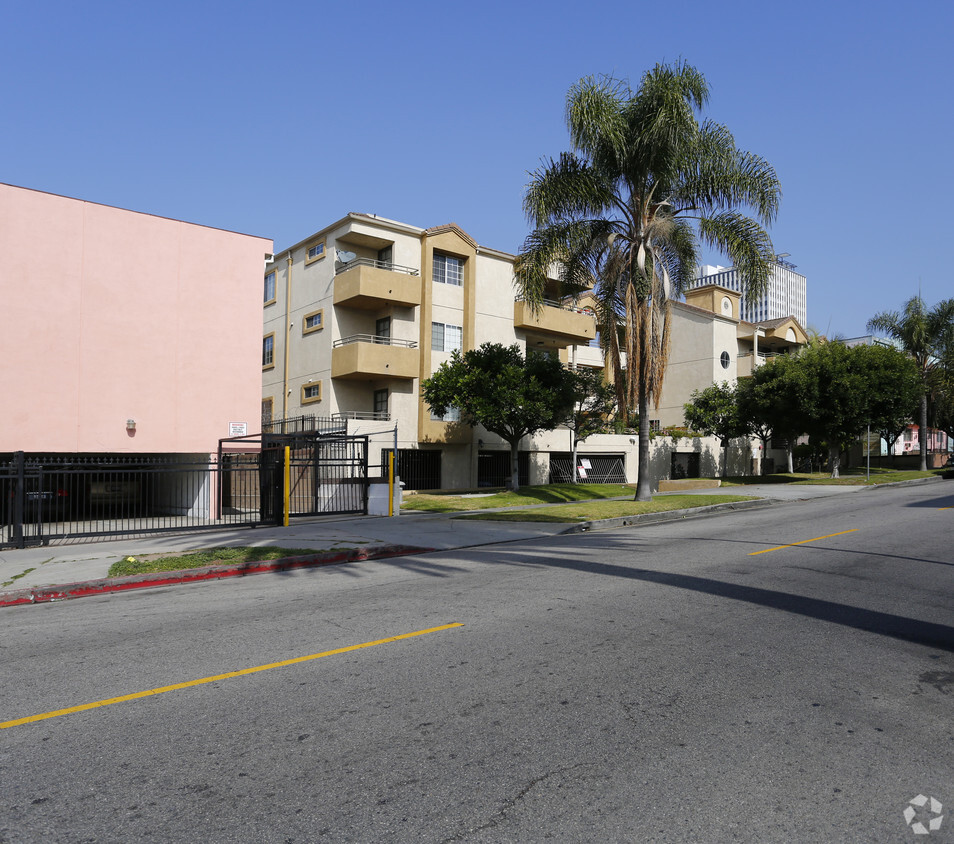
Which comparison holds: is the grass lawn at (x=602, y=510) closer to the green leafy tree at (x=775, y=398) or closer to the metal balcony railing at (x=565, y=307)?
the metal balcony railing at (x=565, y=307)

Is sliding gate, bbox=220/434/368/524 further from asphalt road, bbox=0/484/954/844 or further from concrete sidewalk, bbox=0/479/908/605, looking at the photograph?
asphalt road, bbox=0/484/954/844

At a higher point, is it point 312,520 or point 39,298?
point 39,298

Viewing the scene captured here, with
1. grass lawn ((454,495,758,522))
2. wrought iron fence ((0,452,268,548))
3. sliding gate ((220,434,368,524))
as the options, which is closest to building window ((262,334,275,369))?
wrought iron fence ((0,452,268,548))

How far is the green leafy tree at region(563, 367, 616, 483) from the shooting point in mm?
35469

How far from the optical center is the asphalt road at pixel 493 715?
3332 millimetres

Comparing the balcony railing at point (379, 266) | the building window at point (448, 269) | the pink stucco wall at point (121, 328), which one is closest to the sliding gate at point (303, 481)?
the pink stucco wall at point (121, 328)

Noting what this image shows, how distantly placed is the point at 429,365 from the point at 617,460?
1374 cm

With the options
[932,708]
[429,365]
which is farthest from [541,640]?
[429,365]

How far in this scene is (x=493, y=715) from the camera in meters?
4.51

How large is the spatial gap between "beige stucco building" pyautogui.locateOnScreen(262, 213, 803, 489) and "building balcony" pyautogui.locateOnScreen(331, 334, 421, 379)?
5 cm

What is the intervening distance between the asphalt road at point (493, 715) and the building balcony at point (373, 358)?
23.1m

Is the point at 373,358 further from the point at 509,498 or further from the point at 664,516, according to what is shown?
the point at 664,516

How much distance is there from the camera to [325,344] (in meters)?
33.9

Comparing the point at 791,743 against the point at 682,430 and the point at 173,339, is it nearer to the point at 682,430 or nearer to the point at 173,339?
the point at 173,339
